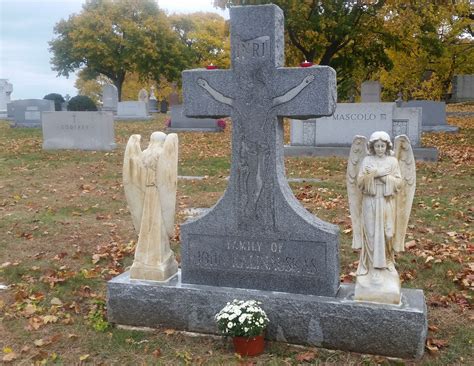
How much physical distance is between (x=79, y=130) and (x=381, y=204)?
1429 cm

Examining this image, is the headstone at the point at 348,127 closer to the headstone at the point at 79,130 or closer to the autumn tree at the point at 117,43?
the headstone at the point at 79,130

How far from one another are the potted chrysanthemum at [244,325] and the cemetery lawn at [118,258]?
111 mm

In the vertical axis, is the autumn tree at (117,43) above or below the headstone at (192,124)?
above

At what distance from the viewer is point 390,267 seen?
4668mm

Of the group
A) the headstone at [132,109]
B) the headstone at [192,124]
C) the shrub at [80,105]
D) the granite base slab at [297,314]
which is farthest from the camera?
the headstone at [132,109]

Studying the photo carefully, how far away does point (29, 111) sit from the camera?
25.0 metres

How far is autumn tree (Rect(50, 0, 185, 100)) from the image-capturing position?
42.8 metres

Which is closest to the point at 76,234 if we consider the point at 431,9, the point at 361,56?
the point at 431,9

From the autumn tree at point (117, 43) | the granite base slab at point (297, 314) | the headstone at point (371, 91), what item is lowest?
the granite base slab at point (297, 314)

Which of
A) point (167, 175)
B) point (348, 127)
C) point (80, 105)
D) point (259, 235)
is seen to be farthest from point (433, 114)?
point (167, 175)

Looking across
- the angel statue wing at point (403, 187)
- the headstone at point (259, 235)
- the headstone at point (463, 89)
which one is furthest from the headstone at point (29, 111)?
the headstone at point (463, 89)

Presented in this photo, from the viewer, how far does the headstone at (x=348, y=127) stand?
49.5ft

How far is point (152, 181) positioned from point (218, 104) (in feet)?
3.16

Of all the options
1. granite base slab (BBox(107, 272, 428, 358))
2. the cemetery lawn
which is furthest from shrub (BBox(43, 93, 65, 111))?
granite base slab (BBox(107, 272, 428, 358))
